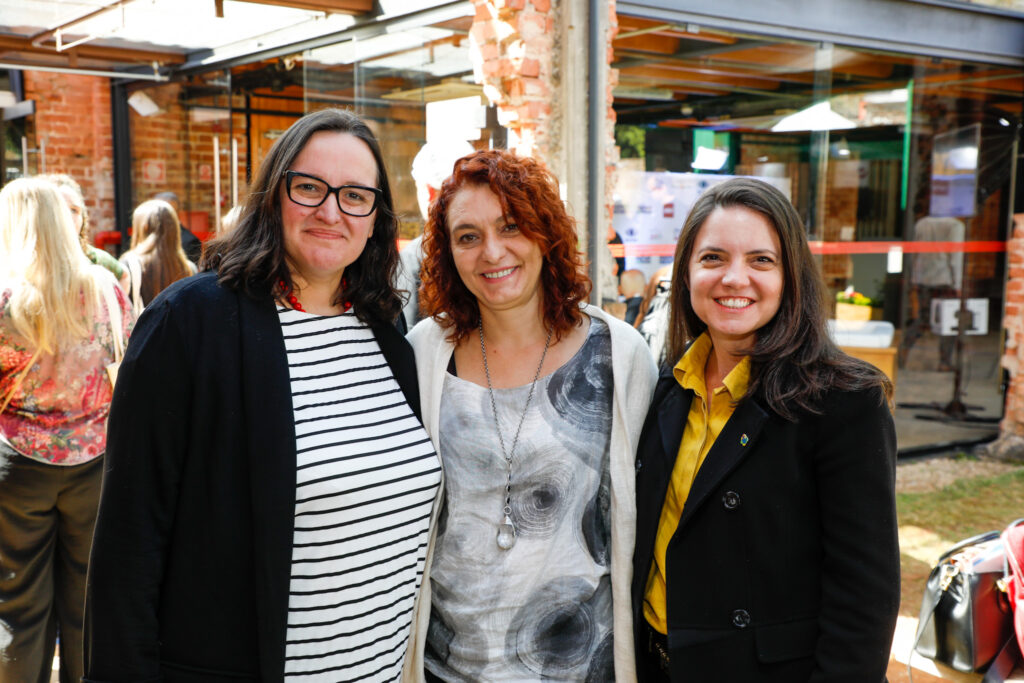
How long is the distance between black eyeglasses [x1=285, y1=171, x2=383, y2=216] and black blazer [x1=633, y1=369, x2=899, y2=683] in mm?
947

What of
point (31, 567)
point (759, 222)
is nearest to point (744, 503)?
point (759, 222)

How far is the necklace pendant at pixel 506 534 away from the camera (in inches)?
76.6

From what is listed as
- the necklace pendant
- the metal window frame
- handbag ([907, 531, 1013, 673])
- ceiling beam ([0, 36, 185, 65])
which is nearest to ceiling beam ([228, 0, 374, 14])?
the metal window frame

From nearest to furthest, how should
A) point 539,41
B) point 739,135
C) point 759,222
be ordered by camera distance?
point 759,222, point 539,41, point 739,135

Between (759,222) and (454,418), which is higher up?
(759,222)

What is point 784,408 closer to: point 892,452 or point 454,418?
point 892,452

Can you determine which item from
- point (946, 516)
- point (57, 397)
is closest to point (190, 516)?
point (57, 397)

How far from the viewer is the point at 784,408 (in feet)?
5.65

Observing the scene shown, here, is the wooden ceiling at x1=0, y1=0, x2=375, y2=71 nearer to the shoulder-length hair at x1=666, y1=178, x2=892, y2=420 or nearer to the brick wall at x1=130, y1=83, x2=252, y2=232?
the brick wall at x1=130, y1=83, x2=252, y2=232

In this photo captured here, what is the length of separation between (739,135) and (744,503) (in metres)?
6.81

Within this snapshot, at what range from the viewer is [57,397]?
3.33 metres

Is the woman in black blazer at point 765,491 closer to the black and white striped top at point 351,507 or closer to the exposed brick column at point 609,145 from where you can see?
the black and white striped top at point 351,507

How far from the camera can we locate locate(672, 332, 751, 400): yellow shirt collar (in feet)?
6.10

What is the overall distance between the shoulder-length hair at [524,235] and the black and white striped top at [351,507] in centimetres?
29
